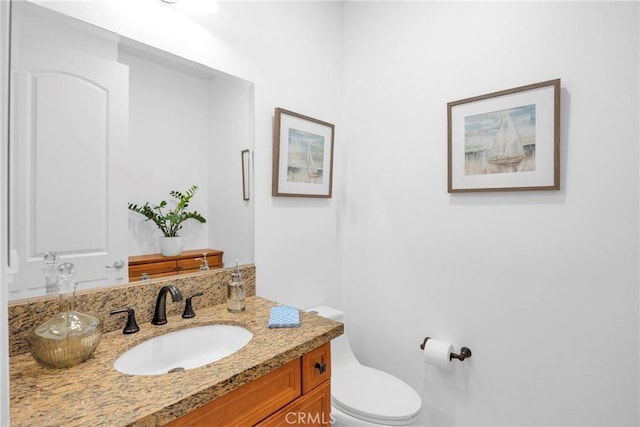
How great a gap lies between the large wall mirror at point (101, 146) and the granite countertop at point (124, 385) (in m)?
0.28

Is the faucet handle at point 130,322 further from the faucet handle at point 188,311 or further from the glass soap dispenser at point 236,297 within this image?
the glass soap dispenser at point 236,297

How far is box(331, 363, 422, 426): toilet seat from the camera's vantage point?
140 centimetres

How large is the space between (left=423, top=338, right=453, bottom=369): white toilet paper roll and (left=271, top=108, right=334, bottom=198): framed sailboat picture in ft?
3.33

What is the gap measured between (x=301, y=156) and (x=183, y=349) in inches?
44.1

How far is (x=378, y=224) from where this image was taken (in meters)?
1.98

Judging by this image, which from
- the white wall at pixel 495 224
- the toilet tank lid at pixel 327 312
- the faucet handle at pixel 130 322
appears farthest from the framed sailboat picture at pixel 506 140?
the faucet handle at pixel 130 322

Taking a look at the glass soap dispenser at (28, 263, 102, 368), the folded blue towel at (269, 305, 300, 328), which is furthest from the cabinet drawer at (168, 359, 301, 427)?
the glass soap dispenser at (28, 263, 102, 368)

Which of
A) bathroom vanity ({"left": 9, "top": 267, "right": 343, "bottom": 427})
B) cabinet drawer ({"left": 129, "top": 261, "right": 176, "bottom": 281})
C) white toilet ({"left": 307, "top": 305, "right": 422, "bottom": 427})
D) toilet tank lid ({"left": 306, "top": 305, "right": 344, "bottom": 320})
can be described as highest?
cabinet drawer ({"left": 129, "top": 261, "right": 176, "bottom": 281})

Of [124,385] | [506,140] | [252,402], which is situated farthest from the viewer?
[506,140]

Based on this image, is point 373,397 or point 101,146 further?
point 373,397

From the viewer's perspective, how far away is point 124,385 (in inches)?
30.5

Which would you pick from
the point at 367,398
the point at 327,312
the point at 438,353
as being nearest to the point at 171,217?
the point at 327,312

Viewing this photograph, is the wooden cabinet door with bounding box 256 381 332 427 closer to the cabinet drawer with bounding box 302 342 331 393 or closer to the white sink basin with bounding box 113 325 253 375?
the cabinet drawer with bounding box 302 342 331 393

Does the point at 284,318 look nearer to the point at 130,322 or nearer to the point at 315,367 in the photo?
the point at 315,367
